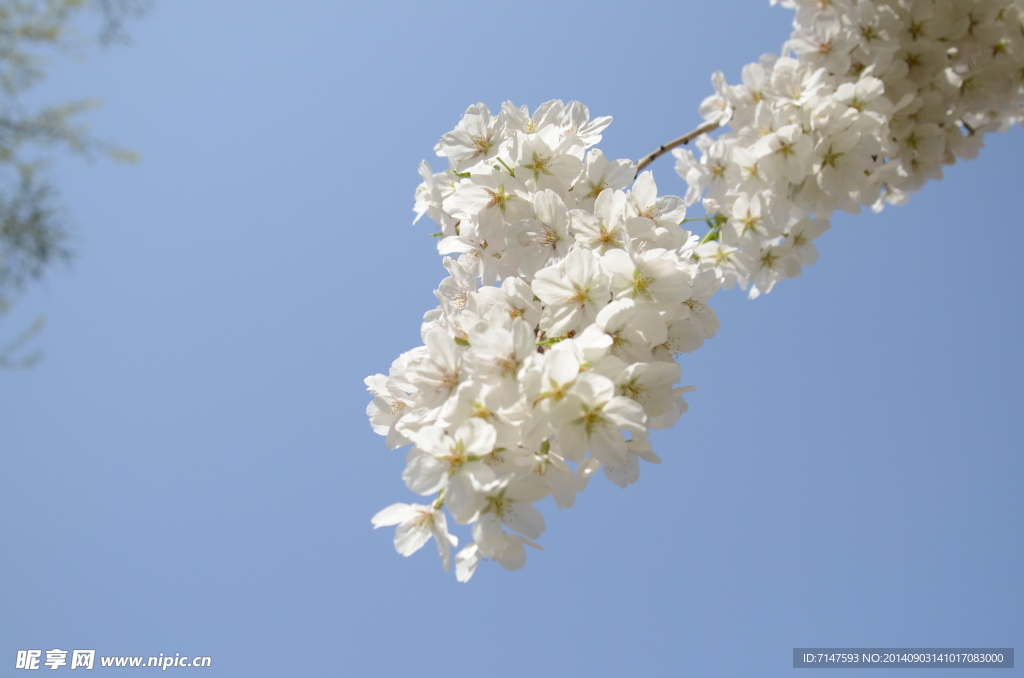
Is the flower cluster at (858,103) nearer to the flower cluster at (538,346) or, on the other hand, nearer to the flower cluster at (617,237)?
the flower cluster at (617,237)

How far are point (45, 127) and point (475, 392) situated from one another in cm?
544

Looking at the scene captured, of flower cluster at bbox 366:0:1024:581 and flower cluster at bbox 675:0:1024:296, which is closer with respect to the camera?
flower cluster at bbox 366:0:1024:581

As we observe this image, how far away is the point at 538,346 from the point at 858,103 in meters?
0.80

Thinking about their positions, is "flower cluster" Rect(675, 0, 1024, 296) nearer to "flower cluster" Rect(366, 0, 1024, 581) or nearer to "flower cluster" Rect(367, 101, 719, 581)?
"flower cluster" Rect(366, 0, 1024, 581)

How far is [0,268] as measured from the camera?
4.45 meters

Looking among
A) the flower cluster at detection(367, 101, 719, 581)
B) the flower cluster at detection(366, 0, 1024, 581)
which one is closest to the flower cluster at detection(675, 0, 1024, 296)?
the flower cluster at detection(366, 0, 1024, 581)

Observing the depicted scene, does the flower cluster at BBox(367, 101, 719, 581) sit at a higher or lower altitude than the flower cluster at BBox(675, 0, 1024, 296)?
lower

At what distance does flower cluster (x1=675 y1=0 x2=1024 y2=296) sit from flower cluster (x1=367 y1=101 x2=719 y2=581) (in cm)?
21

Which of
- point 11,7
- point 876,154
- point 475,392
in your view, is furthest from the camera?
point 11,7

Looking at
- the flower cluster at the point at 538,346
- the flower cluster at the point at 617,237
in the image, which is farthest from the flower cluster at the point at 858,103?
the flower cluster at the point at 538,346

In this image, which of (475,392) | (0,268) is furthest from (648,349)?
(0,268)

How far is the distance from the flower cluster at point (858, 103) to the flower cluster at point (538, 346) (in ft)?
0.70

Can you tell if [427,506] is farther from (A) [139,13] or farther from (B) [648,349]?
(A) [139,13]

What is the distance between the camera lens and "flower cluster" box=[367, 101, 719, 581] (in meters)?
0.90
